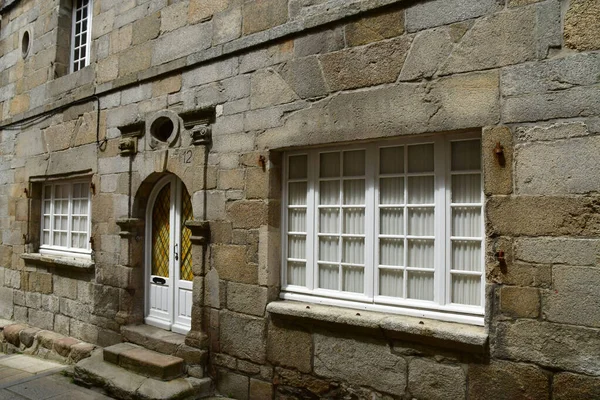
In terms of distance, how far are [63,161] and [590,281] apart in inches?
255

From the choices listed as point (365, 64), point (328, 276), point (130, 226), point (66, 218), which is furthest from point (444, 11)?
point (66, 218)

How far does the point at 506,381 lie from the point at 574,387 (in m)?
0.39

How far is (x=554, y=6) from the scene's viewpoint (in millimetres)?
2963

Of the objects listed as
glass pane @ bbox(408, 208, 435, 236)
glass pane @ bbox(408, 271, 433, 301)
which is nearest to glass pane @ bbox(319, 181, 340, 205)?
glass pane @ bbox(408, 208, 435, 236)

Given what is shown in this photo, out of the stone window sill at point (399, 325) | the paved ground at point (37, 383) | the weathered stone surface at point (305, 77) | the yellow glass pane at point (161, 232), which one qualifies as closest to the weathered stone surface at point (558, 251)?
the stone window sill at point (399, 325)

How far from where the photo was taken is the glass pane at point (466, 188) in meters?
3.39

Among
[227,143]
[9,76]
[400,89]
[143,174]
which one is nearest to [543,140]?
[400,89]

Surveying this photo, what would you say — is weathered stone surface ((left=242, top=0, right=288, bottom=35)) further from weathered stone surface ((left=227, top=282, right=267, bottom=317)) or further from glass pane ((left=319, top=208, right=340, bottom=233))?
weathered stone surface ((left=227, top=282, right=267, bottom=317))

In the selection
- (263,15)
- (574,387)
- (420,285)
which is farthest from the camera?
(263,15)

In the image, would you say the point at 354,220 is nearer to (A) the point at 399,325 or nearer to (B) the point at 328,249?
(B) the point at 328,249

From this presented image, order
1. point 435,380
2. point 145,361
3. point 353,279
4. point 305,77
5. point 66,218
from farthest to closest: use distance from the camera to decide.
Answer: point 66,218 < point 145,361 < point 305,77 < point 353,279 < point 435,380

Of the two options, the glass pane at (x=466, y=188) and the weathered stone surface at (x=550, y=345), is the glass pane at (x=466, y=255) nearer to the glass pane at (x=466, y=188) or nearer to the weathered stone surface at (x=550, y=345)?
the glass pane at (x=466, y=188)

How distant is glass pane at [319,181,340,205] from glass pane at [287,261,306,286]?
0.64 meters

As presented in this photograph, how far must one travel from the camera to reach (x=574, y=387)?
9.21ft
